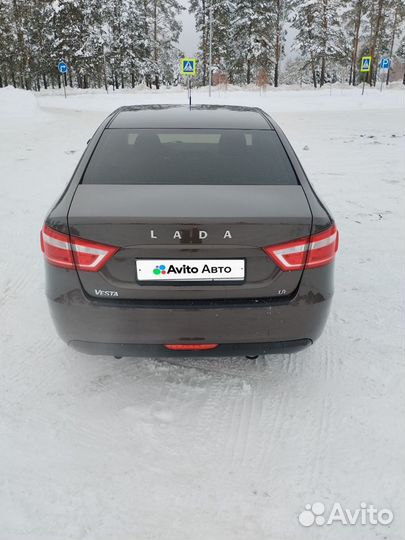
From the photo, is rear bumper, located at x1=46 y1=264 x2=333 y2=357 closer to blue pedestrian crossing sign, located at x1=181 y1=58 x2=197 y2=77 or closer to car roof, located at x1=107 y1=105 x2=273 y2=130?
car roof, located at x1=107 y1=105 x2=273 y2=130

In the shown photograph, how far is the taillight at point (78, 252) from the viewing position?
2338mm

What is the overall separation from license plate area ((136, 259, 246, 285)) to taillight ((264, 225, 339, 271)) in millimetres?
184

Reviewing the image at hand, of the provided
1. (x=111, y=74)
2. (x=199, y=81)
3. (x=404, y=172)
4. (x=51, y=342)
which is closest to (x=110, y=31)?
(x=111, y=74)

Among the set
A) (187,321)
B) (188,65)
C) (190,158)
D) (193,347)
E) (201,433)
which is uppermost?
(188,65)

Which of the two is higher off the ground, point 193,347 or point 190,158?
point 190,158

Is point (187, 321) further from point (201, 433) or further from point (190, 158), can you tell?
point (190, 158)

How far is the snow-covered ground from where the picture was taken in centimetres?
211

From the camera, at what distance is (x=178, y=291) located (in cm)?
238

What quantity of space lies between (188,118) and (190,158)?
1.87 ft

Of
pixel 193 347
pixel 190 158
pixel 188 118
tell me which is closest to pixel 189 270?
pixel 193 347

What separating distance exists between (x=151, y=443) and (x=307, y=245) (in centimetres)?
134

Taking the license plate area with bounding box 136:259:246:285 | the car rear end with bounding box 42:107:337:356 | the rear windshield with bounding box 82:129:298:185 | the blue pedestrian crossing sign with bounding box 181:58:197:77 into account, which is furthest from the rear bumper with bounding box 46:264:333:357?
the blue pedestrian crossing sign with bounding box 181:58:197:77

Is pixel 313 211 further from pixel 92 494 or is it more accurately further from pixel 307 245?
pixel 92 494

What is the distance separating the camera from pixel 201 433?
8.46ft
